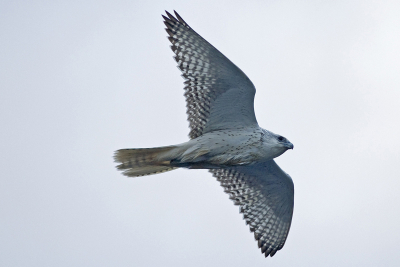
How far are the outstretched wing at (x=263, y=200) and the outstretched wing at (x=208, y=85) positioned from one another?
1638 millimetres

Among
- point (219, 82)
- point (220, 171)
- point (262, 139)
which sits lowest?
point (220, 171)

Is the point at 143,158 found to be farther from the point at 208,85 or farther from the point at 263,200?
the point at 263,200

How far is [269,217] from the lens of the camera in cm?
1230

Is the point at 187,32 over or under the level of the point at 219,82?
over

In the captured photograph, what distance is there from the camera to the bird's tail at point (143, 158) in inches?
407

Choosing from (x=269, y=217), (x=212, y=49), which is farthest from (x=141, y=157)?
(x=269, y=217)

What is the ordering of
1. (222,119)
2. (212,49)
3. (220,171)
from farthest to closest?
1. (220,171)
2. (222,119)
3. (212,49)

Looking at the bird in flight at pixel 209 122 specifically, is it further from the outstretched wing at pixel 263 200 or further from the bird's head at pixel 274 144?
the outstretched wing at pixel 263 200

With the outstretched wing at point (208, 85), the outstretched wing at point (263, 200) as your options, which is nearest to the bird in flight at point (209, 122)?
the outstretched wing at point (208, 85)

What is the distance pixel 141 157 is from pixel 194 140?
101 cm

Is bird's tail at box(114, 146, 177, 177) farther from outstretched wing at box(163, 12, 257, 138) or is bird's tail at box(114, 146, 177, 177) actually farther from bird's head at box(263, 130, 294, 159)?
bird's head at box(263, 130, 294, 159)

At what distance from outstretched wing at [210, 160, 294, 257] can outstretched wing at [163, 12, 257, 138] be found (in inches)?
64.5

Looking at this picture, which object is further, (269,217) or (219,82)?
(269,217)

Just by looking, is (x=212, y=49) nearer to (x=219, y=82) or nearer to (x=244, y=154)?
(x=219, y=82)
